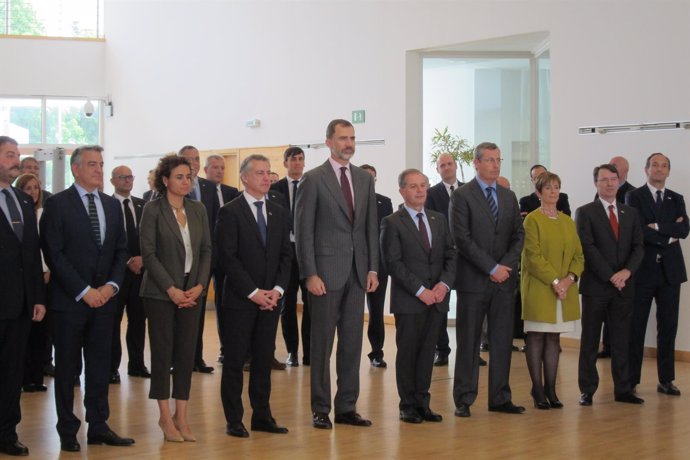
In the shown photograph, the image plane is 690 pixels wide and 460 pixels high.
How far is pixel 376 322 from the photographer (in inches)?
318

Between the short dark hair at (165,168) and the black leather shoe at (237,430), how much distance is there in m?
1.38

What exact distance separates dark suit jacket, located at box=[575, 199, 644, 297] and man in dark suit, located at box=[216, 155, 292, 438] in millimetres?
2196

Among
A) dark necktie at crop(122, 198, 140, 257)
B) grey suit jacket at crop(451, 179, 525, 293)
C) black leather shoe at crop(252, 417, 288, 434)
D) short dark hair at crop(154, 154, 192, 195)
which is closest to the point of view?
short dark hair at crop(154, 154, 192, 195)

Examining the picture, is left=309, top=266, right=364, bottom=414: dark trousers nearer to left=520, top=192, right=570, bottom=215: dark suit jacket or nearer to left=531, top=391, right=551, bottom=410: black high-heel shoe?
left=531, top=391, right=551, bottom=410: black high-heel shoe

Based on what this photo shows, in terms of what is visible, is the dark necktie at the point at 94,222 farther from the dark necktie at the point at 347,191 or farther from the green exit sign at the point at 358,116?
the green exit sign at the point at 358,116

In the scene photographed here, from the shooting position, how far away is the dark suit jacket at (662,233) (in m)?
6.87

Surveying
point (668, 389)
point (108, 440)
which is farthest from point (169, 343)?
point (668, 389)

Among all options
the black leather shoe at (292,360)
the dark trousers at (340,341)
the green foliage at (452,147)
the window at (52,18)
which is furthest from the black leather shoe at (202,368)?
the window at (52,18)

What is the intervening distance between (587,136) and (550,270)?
11.6 feet

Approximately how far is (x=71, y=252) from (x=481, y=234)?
250 cm

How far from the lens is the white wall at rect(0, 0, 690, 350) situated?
878 cm

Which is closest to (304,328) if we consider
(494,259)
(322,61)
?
(494,259)

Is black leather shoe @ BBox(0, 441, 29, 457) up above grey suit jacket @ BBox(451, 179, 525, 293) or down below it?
below

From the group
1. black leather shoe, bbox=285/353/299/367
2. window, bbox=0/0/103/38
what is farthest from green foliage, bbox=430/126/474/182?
window, bbox=0/0/103/38
